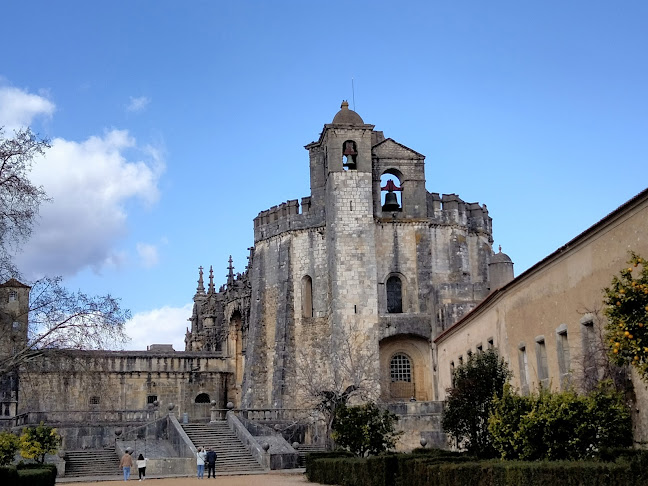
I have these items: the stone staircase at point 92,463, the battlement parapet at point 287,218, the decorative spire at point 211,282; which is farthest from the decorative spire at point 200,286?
the stone staircase at point 92,463

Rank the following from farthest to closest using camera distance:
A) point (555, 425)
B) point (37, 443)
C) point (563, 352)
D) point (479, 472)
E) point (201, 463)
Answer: point (201, 463) → point (37, 443) → point (563, 352) → point (555, 425) → point (479, 472)

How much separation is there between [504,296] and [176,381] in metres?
26.4

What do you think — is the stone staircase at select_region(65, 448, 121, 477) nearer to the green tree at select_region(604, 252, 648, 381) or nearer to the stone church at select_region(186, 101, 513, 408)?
the stone church at select_region(186, 101, 513, 408)

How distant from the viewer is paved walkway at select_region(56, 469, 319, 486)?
24.7m

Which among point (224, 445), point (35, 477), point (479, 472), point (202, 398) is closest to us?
point (479, 472)

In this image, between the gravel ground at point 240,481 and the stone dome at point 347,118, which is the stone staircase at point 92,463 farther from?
the stone dome at point 347,118

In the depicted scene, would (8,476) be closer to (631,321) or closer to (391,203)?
(631,321)

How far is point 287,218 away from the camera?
47.7 metres

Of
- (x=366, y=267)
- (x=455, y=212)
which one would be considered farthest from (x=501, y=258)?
(x=366, y=267)

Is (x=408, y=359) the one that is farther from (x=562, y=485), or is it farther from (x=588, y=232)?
(x=562, y=485)

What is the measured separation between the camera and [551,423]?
16.2 meters

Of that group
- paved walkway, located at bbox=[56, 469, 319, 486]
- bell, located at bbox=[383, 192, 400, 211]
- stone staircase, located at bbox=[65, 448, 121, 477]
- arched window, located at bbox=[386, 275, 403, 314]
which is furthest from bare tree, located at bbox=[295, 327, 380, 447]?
paved walkway, located at bbox=[56, 469, 319, 486]

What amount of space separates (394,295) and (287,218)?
744 cm

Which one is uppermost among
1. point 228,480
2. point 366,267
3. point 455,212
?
point 455,212
